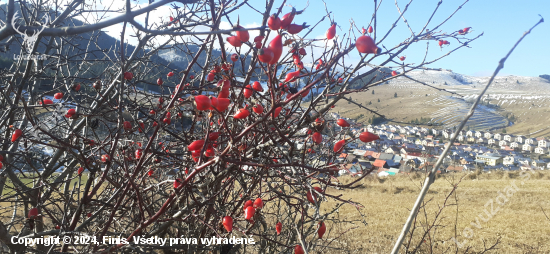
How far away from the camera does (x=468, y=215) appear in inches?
316

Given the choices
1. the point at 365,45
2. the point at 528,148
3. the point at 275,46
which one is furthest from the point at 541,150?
the point at 275,46

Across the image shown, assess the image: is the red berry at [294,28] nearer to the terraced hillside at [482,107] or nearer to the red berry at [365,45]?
the red berry at [365,45]

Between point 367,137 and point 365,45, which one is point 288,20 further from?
point 367,137

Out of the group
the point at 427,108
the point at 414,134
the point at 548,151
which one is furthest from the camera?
the point at 427,108

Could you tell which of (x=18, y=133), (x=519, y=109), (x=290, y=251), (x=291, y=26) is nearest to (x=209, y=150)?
(x=291, y=26)

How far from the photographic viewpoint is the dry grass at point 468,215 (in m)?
5.77

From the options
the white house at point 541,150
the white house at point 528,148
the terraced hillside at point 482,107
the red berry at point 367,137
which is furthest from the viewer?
the terraced hillside at point 482,107

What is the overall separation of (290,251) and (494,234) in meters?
6.07

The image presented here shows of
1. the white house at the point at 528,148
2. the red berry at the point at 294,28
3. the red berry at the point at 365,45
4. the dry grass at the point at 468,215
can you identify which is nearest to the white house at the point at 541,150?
the white house at the point at 528,148

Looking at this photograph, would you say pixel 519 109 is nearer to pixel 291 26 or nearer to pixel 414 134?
pixel 414 134

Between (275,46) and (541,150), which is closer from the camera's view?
(275,46)

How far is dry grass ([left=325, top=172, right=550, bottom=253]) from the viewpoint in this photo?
5.77 m

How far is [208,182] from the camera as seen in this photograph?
1556 millimetres

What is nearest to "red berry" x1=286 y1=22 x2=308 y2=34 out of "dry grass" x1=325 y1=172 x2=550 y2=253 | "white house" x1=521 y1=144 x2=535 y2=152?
"dry grass" x1=325 y1=172 x2=550 y2=253
